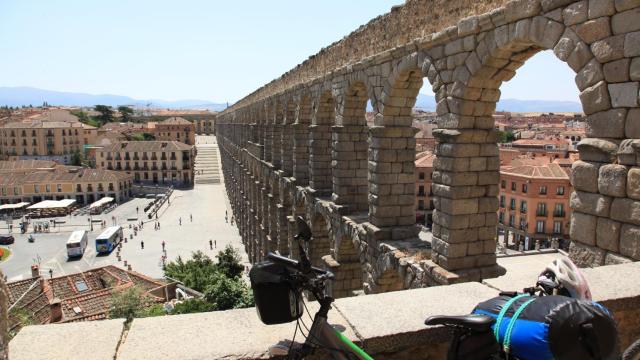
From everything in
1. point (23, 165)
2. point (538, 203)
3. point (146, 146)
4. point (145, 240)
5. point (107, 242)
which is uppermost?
point (146, 146)

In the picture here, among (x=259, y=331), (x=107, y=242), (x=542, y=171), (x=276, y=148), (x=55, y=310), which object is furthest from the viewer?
(x=107, y=242)

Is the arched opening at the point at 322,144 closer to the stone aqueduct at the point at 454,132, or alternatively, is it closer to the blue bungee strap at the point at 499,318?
the stone aqueduct at the point at 454,132

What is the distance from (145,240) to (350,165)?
38.6 metres

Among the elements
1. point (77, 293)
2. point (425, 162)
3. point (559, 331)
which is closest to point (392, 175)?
point (559, 331)

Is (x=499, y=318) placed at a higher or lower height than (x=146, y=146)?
higher

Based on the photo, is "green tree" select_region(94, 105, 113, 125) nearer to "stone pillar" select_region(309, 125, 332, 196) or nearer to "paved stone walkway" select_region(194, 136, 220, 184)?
"paved stone walkway" select_region(194, 136, 220, 184)

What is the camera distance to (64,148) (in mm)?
92000

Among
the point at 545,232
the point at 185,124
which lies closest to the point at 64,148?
the point at 185,124

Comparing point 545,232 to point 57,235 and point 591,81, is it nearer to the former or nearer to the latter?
point 591,81

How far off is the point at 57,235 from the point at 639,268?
2186 inches

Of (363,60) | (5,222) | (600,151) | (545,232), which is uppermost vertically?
(363,60)

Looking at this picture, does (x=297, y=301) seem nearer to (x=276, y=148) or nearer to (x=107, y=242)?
(x=276, y=148)

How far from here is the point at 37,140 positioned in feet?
291

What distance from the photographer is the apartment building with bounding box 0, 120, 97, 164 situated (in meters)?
87.9
